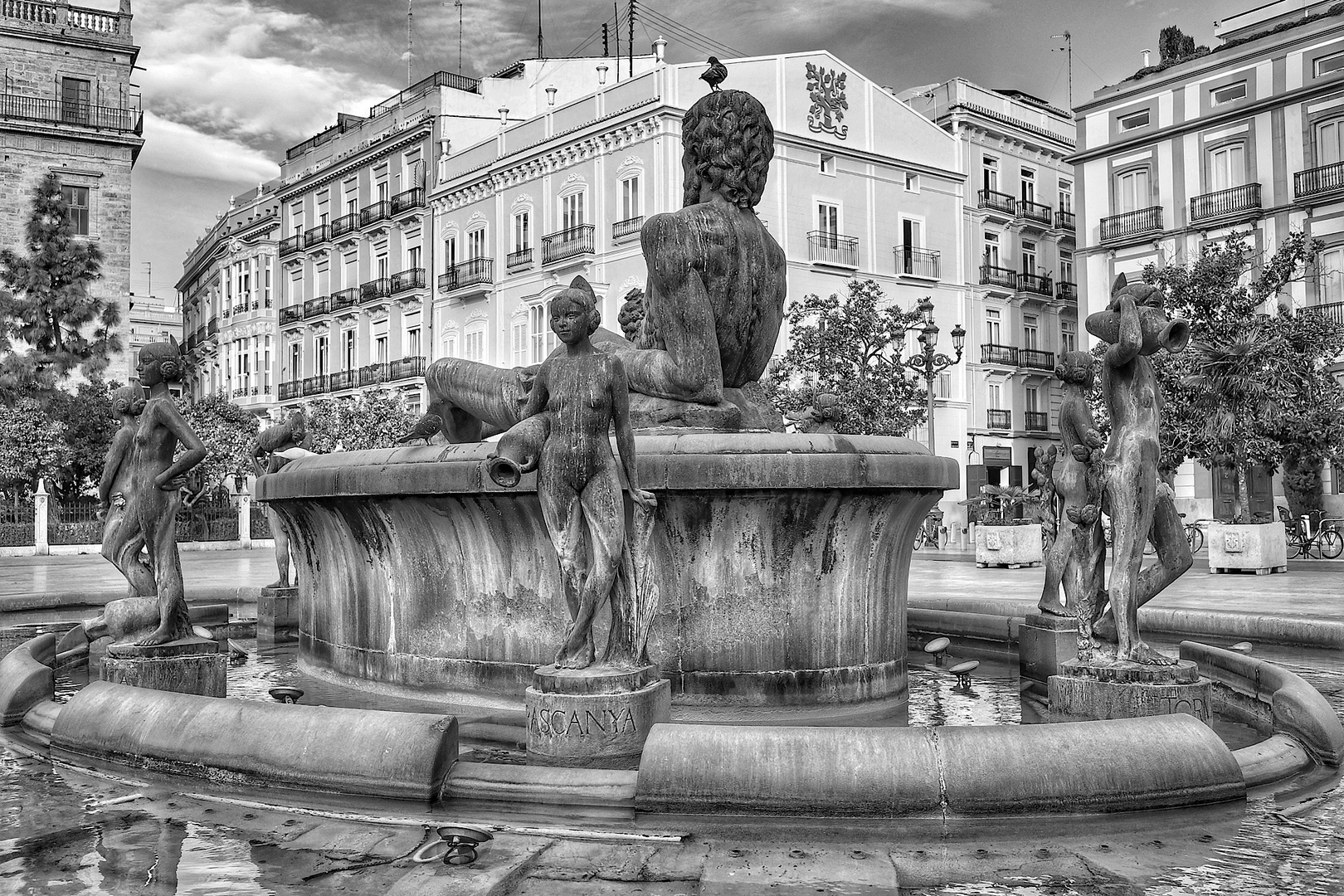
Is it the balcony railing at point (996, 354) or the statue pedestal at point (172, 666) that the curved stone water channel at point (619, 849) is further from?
the balcony railing at point (996, 354)

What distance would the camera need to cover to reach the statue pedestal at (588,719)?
456cm

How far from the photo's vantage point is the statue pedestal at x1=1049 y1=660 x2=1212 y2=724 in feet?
16.4

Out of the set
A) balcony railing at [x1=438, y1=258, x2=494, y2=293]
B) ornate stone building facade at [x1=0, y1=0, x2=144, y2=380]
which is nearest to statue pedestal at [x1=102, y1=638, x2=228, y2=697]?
balcony railing at [x1=438, y1=258, x2=494, y2=293]

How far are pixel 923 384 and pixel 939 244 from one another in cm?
636

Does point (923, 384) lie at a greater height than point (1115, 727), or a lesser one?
greater

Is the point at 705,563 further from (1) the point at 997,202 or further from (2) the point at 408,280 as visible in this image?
(2) the point at 408,280

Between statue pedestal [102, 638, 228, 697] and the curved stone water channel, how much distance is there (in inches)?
47.9

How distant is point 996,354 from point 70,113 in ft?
119

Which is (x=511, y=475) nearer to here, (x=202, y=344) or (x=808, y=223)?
(x=808, y=223)

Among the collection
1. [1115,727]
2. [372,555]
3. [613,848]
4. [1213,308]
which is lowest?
[613,848]

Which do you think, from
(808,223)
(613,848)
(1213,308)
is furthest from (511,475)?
(808,223)

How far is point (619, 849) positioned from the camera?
12.3 feet

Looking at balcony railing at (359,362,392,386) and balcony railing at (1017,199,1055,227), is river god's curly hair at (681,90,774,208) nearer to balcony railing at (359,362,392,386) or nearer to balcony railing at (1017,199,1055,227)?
balcony railing at (1017,199,1055,227)

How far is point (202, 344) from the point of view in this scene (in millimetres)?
66938
